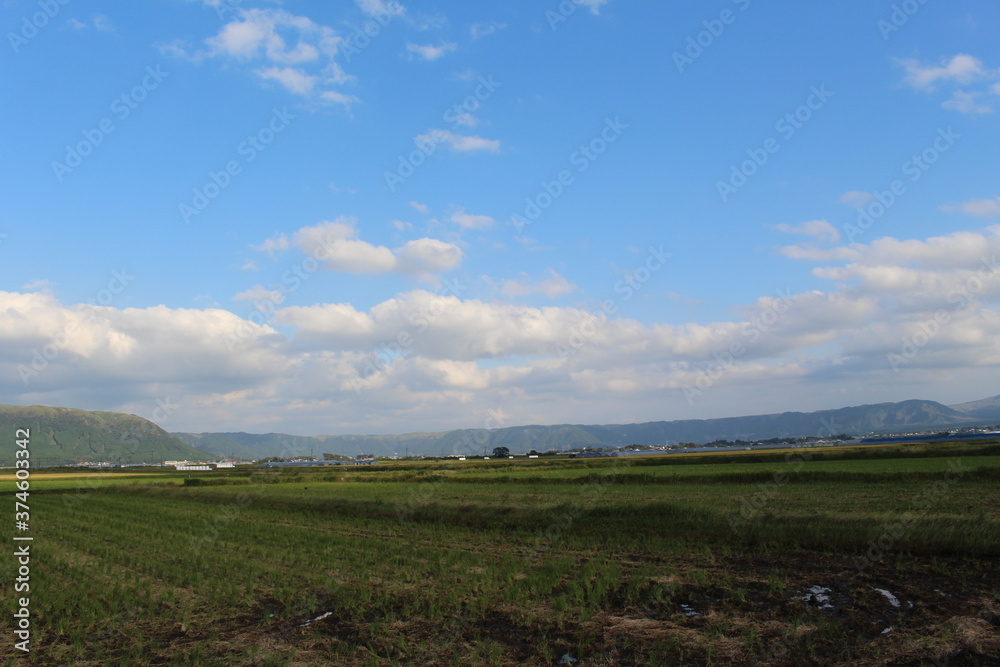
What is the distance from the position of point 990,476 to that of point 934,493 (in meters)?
11.1

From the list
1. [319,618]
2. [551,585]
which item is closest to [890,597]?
[551,585]

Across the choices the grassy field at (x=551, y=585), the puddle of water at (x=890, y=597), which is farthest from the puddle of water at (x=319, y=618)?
the puddle of water at (x=890, y=597)

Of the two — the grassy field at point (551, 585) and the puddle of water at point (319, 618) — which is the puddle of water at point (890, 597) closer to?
the grassy field at point (551, 585)

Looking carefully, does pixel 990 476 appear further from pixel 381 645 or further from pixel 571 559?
pixel 381 645

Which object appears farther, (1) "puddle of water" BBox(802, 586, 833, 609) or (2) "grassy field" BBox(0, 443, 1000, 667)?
(1) "puddle of water" BBox(802, 586, 833, 609)

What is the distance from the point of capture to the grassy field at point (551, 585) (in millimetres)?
10531

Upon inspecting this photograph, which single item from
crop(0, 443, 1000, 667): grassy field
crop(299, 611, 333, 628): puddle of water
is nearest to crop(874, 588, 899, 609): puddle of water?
crop(0, 443, 1000, 667): grassy field

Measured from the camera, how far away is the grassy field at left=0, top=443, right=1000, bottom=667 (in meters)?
10.5

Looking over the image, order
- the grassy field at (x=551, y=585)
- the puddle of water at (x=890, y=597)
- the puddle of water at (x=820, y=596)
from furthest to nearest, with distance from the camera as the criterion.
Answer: the puddle of water at (x=820, y=596) → the puddle of water at (x=890, y=597) → the grassy field at (x=551, y=585)

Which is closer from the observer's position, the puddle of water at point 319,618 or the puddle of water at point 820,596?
the puddle of water at point 319,618

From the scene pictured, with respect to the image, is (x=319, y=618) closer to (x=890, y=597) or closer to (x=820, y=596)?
(x=820, y=596)

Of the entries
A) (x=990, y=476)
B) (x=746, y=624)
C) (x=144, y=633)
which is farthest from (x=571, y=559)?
(x=990, y=476)

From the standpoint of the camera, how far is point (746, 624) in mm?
11383

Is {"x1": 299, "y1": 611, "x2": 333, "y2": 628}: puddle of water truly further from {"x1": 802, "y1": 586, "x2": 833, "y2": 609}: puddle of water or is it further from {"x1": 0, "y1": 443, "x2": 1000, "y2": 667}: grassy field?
{"x1": 802, "y1": 586, "x2": 833, "y2": 609}: puddle of water
